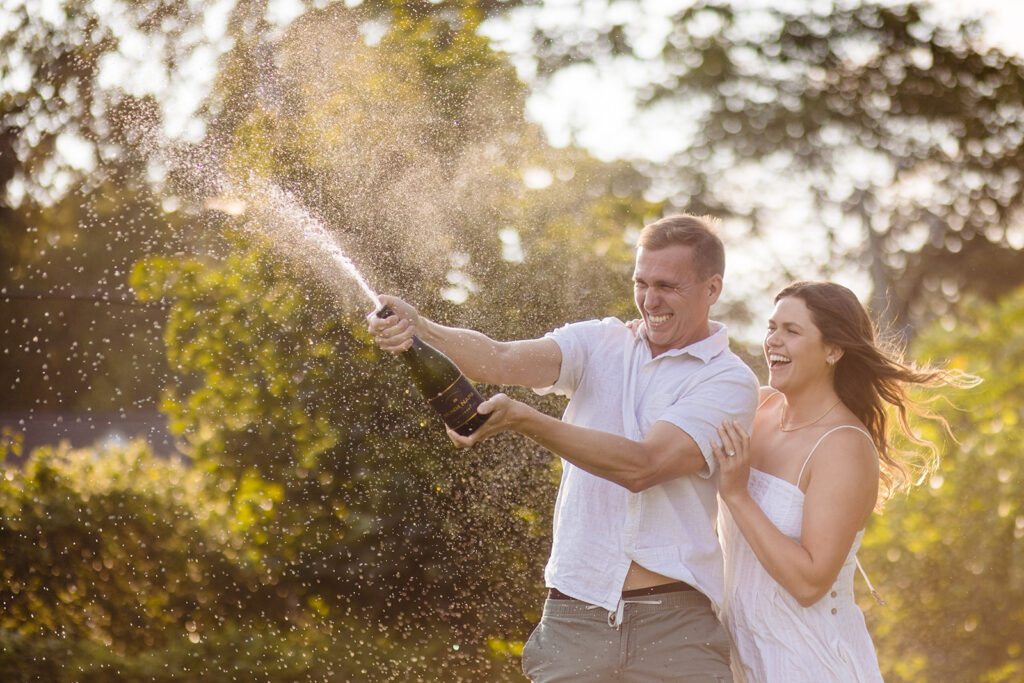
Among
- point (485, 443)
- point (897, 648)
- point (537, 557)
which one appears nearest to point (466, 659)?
point (537, 557)

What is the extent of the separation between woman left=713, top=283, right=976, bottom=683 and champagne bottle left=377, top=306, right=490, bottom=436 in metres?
0.73

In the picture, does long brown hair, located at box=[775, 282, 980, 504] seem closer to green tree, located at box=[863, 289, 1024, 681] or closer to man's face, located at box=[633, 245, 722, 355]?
man's face, located at box=[633, 245, 722, 355]

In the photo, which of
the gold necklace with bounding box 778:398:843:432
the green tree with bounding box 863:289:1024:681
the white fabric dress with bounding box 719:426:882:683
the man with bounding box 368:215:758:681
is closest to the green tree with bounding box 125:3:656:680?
the green tree with bounding box 863:289:1024:681

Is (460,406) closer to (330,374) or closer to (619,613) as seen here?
(619,613)

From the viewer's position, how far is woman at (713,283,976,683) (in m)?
2.58

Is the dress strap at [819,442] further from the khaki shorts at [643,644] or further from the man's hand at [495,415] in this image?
the man's hand at [495,415]

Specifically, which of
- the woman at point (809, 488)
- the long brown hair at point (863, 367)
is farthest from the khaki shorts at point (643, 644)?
the long brown hair at point (863, 367)

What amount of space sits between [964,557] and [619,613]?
2.76 meters

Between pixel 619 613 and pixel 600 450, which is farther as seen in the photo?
pixel 619 613

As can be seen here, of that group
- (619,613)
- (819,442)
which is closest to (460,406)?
(619,613)

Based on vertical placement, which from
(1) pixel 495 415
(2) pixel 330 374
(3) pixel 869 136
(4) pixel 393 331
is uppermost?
(4) pixel 393 331

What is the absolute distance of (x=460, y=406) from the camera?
7.68 ft

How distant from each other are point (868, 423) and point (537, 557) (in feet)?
7.47

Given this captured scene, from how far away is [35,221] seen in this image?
704cm
